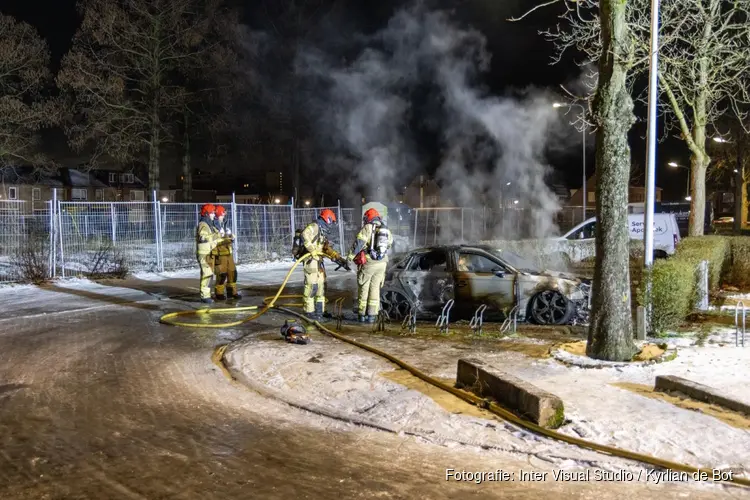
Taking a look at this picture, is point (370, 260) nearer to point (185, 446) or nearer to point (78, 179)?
point (185, 446)

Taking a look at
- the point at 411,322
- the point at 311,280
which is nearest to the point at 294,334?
the point at 311,280

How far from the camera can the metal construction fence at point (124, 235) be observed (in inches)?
608

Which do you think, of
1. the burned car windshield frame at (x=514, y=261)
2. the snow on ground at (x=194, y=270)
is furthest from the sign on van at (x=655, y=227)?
the snow on ground at (x=194, y=270)

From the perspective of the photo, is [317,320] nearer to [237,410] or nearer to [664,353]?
[237,410]

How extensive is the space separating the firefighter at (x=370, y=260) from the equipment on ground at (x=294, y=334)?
161 cm

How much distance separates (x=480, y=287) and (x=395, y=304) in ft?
5.03

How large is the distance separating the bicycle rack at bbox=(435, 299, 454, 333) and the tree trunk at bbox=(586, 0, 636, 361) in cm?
244

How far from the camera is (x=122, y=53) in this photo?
82.7 feet

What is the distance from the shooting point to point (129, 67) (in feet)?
82.3

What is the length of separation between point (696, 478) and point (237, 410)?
153 inches

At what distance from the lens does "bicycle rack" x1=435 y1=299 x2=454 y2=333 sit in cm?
930

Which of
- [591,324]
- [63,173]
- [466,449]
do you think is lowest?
[466,449]

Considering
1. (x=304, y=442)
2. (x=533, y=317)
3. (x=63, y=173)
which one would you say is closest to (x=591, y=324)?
(x=533, y=317)

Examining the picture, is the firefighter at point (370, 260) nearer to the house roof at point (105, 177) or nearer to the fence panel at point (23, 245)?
the fence panel at point (23, 245)
